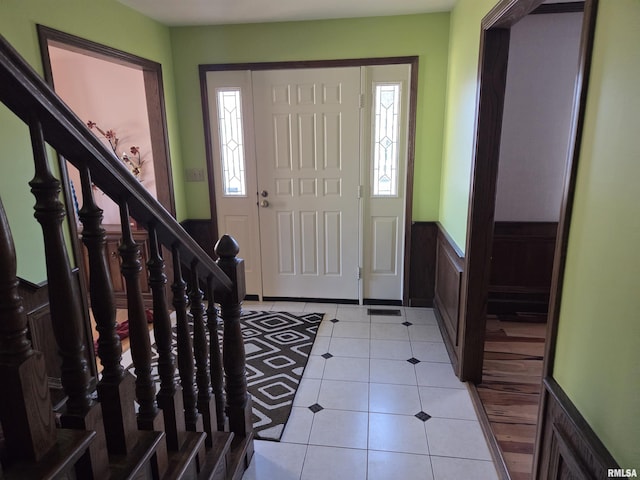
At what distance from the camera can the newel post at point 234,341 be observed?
5.65 ft

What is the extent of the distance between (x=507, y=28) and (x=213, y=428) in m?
2.36

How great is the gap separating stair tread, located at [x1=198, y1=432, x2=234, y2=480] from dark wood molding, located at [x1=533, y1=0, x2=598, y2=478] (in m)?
1.17

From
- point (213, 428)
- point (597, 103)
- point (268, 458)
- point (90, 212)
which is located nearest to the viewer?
point (90, 212)

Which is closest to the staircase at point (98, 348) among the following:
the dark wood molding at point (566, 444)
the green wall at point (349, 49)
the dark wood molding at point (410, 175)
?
the dark wood molding at point (566, 444)

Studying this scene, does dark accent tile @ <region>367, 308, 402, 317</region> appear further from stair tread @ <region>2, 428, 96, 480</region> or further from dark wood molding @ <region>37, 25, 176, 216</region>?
stair tread @ <region>2, 428, 96, 480</region>

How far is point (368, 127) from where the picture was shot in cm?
349

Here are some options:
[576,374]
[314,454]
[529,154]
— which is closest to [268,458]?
[314,454]

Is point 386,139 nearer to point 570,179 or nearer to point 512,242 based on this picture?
point 512,242

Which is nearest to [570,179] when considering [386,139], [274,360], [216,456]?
[216,456]

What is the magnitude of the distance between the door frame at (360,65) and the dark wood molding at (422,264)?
0.04m

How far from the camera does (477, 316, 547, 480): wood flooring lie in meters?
2.05

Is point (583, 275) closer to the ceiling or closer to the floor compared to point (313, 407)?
closer to the ceiling

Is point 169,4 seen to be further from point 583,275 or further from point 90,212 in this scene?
point 583,275

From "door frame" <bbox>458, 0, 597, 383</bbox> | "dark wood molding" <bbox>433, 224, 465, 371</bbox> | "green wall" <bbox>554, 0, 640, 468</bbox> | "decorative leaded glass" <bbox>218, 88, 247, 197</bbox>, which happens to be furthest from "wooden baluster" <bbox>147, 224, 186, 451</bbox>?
"decorative leaded glass" <bbox>218, 88, 247, 197</bbox>
